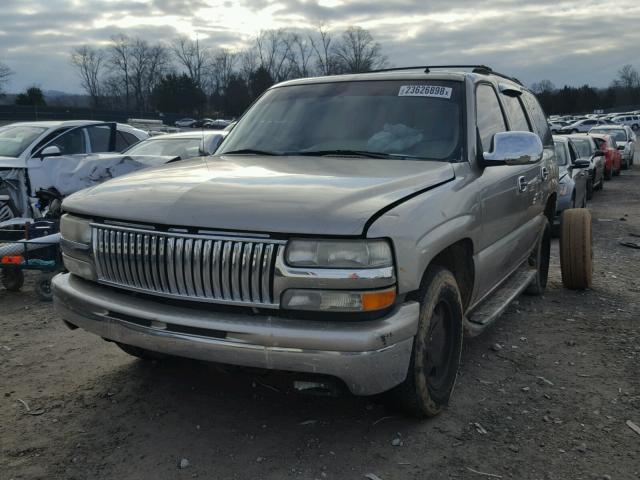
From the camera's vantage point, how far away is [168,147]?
10219 millimetres

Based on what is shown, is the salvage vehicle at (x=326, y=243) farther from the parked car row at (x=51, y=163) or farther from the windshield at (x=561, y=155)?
the windshield at (x=561, y=155)

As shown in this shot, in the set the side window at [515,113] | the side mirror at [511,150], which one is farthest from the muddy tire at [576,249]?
the side mirror at [511,150]

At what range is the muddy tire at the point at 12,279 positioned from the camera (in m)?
6.53

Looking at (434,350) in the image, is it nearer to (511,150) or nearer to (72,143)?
(511,150)

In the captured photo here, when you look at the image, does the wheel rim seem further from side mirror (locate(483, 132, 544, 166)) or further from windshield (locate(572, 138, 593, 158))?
windshield (locate(572, 138, 593, 158))

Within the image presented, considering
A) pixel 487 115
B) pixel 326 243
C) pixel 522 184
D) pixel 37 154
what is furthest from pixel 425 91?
pixel 37 154

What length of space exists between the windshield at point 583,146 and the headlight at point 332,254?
14.3 metres

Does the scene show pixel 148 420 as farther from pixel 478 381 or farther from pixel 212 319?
pixel 478 381

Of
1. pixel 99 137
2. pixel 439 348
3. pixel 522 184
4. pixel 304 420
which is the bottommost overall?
pixel 304 420

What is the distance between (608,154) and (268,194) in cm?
1953

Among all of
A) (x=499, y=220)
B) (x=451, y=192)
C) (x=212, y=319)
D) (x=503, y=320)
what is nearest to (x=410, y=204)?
(x=451, y=192)

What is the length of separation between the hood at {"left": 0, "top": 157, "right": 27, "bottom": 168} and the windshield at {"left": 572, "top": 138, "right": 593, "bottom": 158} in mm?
12658

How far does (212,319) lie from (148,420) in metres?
1.04

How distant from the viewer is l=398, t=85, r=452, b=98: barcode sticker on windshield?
4.07 meters
